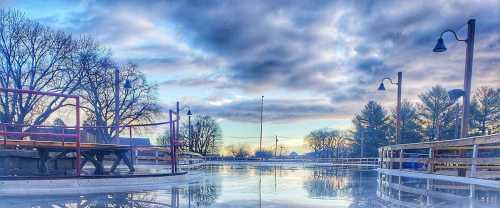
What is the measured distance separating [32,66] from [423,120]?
2056 inches

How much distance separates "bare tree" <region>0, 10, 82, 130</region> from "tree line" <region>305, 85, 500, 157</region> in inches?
1423

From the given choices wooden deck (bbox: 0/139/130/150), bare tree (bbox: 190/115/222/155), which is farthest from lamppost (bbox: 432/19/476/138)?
bare tree (bbox: 190/115/222/155)

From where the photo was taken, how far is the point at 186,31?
61.4 feet

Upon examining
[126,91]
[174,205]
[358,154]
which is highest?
[126,91]

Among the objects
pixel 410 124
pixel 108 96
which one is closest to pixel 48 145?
pixel 108 96

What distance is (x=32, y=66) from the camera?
99.6 feet

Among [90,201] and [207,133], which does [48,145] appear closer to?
[90,201]

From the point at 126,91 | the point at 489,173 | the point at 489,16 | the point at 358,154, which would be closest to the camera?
the point at 489,173

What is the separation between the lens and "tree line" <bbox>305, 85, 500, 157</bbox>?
54.3m

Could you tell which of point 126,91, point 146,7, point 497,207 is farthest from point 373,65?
point 497,207

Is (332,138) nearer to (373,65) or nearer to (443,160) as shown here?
(373,65)

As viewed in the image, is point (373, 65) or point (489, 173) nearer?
point (489, 173)

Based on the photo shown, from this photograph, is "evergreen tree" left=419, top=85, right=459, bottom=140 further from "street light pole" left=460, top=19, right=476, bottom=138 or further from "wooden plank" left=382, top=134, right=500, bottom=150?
"wooden plank" left=382, top=134, right=500, bottom=150

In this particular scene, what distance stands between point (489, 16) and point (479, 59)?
12.4 m
